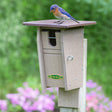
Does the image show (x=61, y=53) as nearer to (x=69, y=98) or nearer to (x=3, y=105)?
(x=69, y=98)

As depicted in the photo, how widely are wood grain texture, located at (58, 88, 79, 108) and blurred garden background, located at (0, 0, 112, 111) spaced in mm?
2196

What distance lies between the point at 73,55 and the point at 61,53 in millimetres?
116

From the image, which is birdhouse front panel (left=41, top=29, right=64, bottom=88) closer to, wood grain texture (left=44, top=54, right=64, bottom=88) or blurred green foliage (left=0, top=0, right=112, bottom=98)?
wood grain texture (left=44, top=54, right=64, bottom=88)

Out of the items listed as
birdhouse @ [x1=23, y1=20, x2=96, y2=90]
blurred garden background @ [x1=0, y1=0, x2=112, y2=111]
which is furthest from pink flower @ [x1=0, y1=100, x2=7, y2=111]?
birdhouse @ [x1=23, y1=20, x2=96, y2=90]

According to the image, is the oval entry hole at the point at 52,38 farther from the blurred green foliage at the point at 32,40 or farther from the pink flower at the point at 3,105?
the blurred green foliage at the point at 32,40

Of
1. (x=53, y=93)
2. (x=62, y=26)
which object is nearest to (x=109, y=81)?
(x=53, y=93)

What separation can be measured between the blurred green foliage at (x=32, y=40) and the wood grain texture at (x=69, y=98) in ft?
7.40

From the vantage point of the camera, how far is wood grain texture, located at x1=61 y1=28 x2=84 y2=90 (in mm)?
2783

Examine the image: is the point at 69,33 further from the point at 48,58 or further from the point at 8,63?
the point at 8,63

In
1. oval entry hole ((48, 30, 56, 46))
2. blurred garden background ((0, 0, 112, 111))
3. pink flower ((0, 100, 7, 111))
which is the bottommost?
pink flower ((0, 100, 7, 111))

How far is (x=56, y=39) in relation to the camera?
2.80m

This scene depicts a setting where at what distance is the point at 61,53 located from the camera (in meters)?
2.81

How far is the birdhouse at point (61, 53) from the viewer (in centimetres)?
278

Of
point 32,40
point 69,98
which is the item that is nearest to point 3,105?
point 69,98
